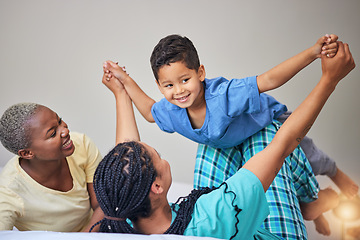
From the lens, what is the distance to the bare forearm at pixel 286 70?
3.56 ft

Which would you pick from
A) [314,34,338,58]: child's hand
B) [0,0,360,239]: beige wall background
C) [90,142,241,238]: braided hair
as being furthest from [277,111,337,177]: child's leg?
[90,142,241,238]: braided hair

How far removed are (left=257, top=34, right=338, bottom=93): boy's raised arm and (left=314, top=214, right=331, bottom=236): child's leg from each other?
2.78 feet

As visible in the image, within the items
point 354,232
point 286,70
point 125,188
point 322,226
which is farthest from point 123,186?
point 354,232

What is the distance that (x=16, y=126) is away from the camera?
3.76 feet

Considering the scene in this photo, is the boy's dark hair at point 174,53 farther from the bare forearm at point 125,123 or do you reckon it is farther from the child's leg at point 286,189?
the child's leg at point 286,189

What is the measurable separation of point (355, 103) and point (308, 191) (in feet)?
2.55

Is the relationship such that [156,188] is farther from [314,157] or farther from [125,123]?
[314,157]

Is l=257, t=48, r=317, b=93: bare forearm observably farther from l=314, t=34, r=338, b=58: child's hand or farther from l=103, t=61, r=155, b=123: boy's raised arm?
l=103, t=61, r=155, b=123: boy's raised arm

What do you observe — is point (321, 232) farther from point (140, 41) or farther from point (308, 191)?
point (140, 41)

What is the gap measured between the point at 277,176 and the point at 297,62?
0.37m

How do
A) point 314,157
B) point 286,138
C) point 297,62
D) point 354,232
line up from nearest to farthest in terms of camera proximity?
point 286,138 < point 297,62 < point 314,157 < point 354,232

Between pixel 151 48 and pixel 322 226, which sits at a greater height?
pixel 151 48

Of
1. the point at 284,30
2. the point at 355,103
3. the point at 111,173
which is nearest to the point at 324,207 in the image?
the point at 355,103

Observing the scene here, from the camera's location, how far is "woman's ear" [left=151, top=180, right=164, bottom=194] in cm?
89
